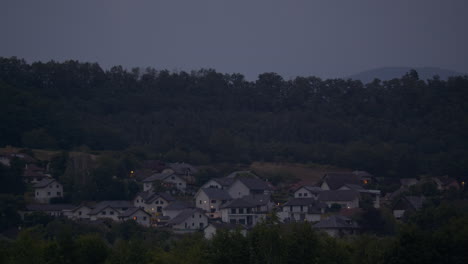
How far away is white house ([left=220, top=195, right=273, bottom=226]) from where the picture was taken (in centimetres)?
3309

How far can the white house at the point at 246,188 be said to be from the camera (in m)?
36.4

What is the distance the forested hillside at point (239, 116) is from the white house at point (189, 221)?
11429 millimetres

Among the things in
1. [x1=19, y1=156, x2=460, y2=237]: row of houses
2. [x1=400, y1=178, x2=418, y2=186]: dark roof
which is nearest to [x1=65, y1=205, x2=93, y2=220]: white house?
[x1=19, y1=156, x2=460, y2=237]: row of houses

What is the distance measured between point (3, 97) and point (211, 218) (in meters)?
15.7

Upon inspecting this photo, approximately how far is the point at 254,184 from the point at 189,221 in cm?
636

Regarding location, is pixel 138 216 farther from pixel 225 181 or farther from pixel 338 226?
pixel 338 226

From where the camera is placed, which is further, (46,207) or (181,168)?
(181,168)

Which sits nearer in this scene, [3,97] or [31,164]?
[31,164]

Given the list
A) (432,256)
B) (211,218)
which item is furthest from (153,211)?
(432,256)

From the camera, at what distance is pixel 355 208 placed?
33.3 metres

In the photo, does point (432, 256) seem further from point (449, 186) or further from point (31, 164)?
point (31, 164)

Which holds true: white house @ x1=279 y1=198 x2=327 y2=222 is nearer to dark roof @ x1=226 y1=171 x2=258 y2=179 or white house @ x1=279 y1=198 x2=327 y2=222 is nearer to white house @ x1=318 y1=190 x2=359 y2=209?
white house @ x1=318 y1=190 x2=359 y2=209

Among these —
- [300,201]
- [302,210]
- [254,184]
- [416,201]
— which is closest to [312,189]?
[254,184]

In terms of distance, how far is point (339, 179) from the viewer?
37.9 meters
